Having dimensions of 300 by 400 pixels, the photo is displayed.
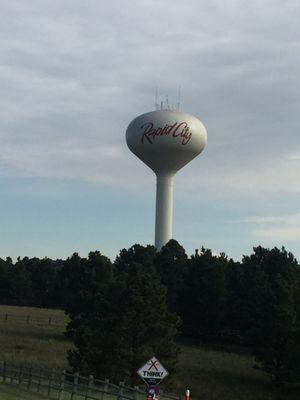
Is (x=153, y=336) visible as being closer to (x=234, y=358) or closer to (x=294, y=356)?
(x=294, y=356)

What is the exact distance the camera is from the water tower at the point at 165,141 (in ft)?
309

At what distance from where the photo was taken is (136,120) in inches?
3925

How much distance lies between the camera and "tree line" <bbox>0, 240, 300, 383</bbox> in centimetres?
3809

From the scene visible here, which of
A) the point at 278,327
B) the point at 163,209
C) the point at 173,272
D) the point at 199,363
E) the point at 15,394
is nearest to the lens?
the point at 15,394

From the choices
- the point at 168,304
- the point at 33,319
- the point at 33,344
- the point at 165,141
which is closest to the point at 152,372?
the point at 33,344

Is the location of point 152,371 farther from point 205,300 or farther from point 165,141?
point 165,141

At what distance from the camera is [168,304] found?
69.8 m

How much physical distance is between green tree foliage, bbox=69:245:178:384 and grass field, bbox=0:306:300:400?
8.23 feet

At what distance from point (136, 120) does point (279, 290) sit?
50261 mm

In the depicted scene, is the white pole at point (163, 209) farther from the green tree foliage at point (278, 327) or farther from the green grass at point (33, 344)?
the green tree foliage at point (278, 327)

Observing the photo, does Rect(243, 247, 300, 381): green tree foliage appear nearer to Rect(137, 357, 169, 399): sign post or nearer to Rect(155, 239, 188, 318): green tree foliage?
Rect(155, 239, 188, 318): green tree foliage

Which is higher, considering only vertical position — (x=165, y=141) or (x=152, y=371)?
(x=165, y=141)

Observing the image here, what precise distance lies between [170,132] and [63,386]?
68560 millimetres

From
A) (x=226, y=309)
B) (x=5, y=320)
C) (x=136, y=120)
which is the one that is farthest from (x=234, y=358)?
(x=136, y=120)
